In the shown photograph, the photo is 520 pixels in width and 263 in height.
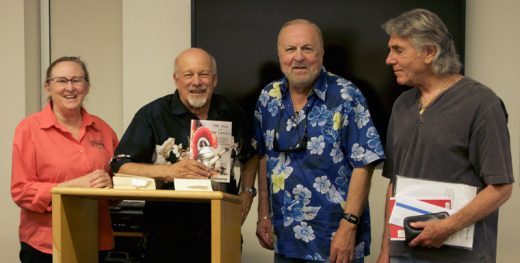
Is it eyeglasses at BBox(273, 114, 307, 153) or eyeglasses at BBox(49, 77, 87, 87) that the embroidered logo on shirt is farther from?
eyeglasses at BBox(273, 114, 307, 153)

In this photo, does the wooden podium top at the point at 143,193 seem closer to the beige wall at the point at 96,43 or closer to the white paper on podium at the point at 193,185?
the white paper on podium at the point at 193,185

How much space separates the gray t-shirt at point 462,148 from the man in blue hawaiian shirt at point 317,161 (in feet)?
0.79

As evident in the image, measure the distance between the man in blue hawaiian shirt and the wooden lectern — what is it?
0.33 metres

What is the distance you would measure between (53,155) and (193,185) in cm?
83

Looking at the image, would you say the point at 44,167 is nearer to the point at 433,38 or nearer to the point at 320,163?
the point at 320,163

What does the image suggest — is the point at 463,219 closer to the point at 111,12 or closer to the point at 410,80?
the point at 410,80

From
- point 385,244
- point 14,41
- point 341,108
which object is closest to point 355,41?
point 341,108

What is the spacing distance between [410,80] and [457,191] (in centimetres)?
44

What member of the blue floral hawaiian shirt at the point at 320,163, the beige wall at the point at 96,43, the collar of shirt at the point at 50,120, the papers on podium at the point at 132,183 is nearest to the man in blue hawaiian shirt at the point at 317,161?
the blue floral hawaiian shirt at the point at 320,163

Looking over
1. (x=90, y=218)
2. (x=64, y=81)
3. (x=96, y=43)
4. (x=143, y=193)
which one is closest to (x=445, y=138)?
(x=143, y=193)

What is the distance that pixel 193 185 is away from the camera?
2041 millimetres

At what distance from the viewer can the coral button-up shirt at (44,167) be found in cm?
250

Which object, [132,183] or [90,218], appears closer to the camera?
[132,183]

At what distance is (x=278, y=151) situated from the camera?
101 inches
